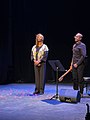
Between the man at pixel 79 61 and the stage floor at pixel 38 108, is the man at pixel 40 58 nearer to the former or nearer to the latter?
the stage floor at pixel 38 108

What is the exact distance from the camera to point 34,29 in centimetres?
1197

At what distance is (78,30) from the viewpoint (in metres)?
11.9

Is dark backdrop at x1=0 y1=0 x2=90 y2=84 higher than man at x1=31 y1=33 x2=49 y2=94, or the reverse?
dark backdrop at x1=0 y1=0 x2=90 y2=84

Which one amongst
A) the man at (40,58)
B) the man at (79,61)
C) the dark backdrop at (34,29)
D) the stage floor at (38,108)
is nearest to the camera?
the stage floor at (38,108)

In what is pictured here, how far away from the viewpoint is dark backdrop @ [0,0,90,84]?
11.8 m

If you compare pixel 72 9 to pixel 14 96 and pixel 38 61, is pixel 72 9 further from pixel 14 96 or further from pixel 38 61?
pixel 14 96

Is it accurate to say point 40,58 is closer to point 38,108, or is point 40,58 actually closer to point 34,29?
point 38,108

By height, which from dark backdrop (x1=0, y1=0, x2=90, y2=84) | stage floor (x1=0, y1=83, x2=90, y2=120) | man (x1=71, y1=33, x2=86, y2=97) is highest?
dark backdrop (x1=0, y1=0, x2=90, y2=84)

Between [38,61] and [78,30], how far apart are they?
350 centimetres

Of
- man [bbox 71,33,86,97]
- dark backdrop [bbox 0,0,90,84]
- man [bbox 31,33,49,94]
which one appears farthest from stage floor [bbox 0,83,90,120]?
dark backdrop [bbox 0,0,90,84]

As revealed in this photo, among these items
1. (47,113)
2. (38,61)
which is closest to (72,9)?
(38,61)

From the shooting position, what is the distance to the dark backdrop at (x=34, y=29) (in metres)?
11.8

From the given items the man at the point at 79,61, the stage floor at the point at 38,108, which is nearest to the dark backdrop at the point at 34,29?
the stage floor at the point at 38,108

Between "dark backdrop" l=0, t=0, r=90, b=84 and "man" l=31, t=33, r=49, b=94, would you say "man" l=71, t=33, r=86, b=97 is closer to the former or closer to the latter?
"man" l=31, t=33, r=49, b=94
